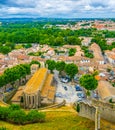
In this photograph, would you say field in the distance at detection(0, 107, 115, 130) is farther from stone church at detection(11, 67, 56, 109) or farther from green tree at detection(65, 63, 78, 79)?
green tree at detection(65, 63, 78, 79)

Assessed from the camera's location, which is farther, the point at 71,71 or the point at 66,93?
the point at 71,71

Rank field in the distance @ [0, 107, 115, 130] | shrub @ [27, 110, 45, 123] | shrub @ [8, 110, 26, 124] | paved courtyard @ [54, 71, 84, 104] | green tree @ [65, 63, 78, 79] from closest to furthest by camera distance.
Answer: field in the distance @ [0, 107, 115, 130] → shrub @ [8, 110, 26, 124] → shrub @ [27, 110, 45, 123] → paved courtyard @ [54, 71, 84, 104] → green tree @ [65, 63, 78, 79]

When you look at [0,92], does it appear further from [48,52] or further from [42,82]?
[48,52]

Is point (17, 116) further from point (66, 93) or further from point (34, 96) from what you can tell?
point (66, 93)

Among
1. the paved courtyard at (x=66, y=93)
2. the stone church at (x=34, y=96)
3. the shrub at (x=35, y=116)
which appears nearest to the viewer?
the shrub at (x=35, y=116)

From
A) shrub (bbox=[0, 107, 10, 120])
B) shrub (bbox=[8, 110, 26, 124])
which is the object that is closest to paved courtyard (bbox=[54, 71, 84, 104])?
shrub (bbox=[0, 107, 10, 120])

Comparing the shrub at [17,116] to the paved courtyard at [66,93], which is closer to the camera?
the shrub at [17,116]

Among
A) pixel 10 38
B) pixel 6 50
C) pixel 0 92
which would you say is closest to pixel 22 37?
pixel 10 38

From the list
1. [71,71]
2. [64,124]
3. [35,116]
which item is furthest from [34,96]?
[71,71]

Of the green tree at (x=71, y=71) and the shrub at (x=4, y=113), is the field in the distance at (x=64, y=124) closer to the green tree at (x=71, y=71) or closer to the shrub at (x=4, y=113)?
the shrub at (x=4, y=113)

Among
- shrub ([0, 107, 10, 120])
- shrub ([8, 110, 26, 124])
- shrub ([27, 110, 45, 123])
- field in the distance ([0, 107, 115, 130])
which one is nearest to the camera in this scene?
field in the distance ([0, 107, 115, 130])

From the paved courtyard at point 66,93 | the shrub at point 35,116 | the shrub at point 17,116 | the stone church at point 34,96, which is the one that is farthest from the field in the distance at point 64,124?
the paved courtyard at point 66,93
